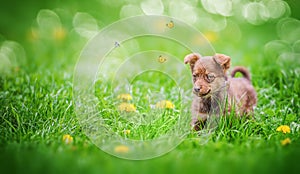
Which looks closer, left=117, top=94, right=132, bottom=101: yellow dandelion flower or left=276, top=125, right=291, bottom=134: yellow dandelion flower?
left=276, top=125, right=291, bottom=134: yellow dandelion flower

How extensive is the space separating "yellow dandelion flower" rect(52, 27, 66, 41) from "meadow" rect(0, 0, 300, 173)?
0.29m

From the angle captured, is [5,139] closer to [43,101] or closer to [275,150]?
[43,101]

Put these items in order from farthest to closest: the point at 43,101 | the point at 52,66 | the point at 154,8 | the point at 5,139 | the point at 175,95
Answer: the point at 154,8, the point at 52,66, the point at 175,95, the point at 43,101, the point at 5,139

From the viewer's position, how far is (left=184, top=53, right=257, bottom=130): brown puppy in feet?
12.7

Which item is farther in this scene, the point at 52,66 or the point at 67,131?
the point at 52,66

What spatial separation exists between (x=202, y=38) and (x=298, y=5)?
4963mm

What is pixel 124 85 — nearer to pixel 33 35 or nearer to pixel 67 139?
pixel 67 139

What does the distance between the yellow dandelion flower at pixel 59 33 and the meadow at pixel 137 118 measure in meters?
0.29

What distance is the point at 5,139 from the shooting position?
3.76 m

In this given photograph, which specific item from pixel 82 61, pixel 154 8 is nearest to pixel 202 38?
pixel 82 61

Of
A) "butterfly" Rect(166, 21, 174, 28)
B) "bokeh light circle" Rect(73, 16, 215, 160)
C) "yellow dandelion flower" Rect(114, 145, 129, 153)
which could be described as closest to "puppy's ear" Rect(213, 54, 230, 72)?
"bokeh light circle" Rect(73, 16, 215, 160)

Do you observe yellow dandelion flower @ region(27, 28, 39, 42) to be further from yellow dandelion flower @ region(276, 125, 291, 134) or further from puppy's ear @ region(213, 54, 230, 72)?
yellow dandelion flower @ region(276, 125, 291, 134)

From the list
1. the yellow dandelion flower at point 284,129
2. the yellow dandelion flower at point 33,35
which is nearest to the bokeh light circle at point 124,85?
the yellow dandelion flower at point 284,129

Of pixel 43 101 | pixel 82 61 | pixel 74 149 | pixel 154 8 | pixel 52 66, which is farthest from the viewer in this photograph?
pixel 154 8
